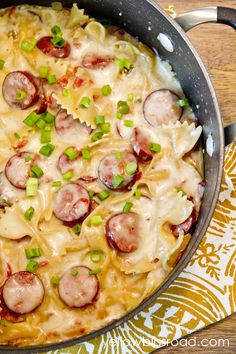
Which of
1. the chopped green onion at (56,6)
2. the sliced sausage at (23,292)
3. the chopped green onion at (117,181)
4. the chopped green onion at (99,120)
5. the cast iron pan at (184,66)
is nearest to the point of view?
the cast iron pan at (184,66)

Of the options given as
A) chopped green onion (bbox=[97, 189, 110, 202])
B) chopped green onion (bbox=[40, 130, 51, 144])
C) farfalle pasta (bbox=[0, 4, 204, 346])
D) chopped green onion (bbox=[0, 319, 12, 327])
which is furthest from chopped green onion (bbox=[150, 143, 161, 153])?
chopped green onion (bbox=[0, 319, 12, 327])

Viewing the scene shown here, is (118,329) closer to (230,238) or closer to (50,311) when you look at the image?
(50,311)

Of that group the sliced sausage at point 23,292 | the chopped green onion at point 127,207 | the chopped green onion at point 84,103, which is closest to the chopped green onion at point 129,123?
the chopped green onion at point 84,103

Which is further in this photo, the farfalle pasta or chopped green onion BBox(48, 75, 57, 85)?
chopped green onion BBox(48, 75, 57, 85)

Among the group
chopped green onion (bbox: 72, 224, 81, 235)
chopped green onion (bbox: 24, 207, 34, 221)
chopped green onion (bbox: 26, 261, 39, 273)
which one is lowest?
chopped green onion (bbox: 26, 261, 39, 273)

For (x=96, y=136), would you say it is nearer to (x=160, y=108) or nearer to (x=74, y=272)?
(x=160, y=108)

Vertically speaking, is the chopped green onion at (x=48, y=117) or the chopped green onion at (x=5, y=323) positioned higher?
the chopped green onion at (x=48, y=117)

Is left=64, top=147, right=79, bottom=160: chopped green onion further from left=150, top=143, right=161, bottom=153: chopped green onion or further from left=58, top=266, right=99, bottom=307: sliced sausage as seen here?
left=58, top=266, right=99, bottom=307: sliced sausage

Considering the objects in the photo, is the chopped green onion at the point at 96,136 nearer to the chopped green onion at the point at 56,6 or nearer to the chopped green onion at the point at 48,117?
the chopped green onion at the point at 48,117
